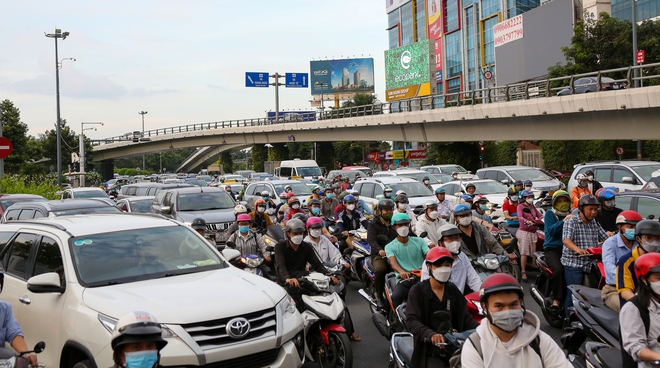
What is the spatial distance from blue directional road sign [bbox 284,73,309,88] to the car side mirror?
224 ft

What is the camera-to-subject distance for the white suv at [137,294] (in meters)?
5.28

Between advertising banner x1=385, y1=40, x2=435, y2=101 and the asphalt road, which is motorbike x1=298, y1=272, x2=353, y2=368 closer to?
the asphalt road

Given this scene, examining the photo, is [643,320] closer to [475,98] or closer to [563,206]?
[563,206]

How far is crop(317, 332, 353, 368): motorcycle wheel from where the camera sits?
6.84 meters

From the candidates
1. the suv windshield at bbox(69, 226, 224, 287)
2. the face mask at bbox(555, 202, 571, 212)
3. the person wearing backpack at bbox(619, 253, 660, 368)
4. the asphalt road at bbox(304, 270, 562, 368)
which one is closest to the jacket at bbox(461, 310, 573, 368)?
the person wearing backpack at bbox(619, 253, 660, 368)

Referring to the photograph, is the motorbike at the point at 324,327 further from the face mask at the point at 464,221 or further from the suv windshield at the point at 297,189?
the suv windshield at the point at 297,189

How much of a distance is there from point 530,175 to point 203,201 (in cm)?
1251

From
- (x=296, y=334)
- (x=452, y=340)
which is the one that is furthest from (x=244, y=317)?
(x=452, y=340)

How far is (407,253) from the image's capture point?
8062mm

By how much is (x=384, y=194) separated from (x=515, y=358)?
15017 mm

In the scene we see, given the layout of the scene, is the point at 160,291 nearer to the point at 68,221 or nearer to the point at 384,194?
the point at 68,221

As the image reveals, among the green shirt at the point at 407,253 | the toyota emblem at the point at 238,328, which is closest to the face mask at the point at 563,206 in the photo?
the green shirt at the point at 407,253

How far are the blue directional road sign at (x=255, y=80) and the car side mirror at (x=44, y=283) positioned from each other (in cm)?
6755

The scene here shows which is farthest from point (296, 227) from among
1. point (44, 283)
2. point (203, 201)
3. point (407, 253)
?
point (203, 201)
